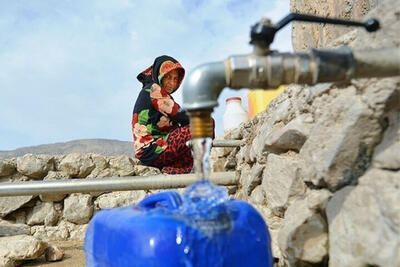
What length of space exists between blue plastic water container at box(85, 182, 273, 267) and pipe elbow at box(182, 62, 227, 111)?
208mm

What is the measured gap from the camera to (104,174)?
3568 mm

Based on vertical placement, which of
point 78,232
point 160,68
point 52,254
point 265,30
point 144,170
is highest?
point 160,68

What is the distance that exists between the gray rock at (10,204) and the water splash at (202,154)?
9.75 ft

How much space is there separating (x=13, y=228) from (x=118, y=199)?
94 cm

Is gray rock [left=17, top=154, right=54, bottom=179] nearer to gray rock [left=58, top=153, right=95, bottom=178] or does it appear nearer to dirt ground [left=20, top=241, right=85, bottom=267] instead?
gray rock [left=58, top=153, right=95, bottom=178]

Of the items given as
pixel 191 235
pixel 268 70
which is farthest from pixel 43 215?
pixel 268 70

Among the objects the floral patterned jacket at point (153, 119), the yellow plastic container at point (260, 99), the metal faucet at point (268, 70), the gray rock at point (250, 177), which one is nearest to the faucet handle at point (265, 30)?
the metal faucet at point (268, 70)

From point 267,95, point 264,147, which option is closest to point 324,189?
point 264,147

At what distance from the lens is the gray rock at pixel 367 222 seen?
36.9 inches

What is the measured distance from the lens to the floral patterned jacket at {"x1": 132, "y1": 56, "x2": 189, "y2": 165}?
300cm

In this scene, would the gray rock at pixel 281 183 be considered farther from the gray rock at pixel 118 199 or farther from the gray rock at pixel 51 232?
the gray rock at pixel 51 232

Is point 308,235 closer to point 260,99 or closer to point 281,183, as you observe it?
point 281,183

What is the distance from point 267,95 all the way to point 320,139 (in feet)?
7.09

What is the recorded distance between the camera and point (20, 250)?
248 cm
